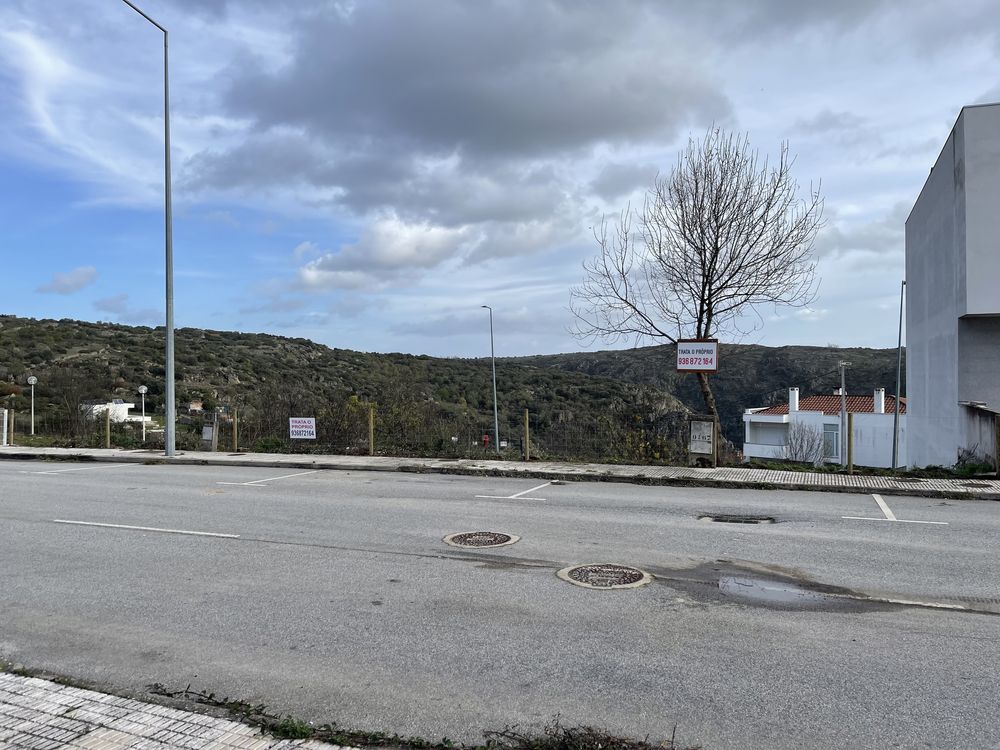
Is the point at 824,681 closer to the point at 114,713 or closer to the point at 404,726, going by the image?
the point at 404,726

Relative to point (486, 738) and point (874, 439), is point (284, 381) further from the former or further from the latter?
point (486, 738)

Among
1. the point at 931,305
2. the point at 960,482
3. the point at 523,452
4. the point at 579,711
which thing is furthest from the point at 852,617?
the point at 931,305

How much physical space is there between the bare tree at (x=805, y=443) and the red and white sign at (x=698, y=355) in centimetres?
2671

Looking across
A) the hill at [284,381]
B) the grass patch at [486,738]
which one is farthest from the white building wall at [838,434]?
the grass patch at [486,738]

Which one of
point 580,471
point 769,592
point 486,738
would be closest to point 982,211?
point 580,471

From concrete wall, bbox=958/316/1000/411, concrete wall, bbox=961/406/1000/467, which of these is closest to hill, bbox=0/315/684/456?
concrete wall, bbox=961/406/1000/467

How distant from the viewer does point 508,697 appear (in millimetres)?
4398

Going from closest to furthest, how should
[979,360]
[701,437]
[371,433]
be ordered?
[701,437], [371,433], [979,360]

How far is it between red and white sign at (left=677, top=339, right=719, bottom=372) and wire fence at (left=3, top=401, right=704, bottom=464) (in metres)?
1.55

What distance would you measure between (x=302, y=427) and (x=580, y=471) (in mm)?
8955

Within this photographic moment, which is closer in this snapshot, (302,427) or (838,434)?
(302,427)

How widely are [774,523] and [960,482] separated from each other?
5.92m

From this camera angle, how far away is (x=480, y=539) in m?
9.00

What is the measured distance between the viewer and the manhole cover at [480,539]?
8695mm
